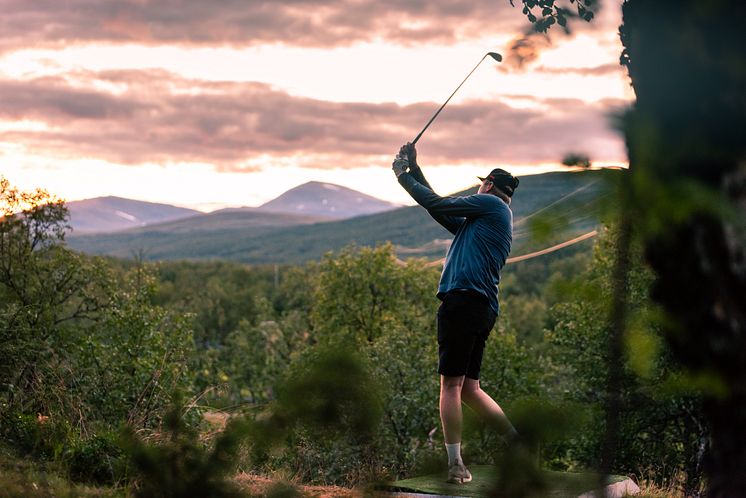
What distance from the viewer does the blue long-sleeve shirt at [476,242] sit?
6359mm

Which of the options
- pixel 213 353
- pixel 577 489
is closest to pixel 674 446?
pixel 577 489

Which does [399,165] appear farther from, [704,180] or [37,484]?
[704,180]

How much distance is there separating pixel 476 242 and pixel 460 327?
2.08 ft

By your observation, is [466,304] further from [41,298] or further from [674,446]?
[674,446]

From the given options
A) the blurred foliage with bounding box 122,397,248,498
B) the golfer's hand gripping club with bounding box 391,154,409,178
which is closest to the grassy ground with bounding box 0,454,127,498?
the blurred foliage with bounding box 122,397,248,498

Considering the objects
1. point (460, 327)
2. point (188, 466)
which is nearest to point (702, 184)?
point (188, 466)

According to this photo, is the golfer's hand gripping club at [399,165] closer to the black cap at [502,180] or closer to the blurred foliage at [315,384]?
the black cap at [502,180]

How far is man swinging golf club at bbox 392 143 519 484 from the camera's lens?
20.5ft

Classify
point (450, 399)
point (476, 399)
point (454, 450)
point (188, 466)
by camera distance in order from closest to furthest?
1. point (188, 466)
2. point (454, 450)
3. point (450, 399)
4. point (476, 399)

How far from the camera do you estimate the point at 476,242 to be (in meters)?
6.47

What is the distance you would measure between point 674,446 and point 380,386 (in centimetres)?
2298

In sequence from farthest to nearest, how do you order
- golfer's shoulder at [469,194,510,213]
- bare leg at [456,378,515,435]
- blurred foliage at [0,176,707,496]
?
1. golfer's shoulder at [469,194,510,213]
2. bare leg at [456,378,515,435]
3. blurred foliage at [0,176,707,496]

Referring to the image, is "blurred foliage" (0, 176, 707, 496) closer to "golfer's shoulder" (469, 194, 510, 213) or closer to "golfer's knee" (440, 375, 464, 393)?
"golfer's knee" (440, 375, 464, 393)

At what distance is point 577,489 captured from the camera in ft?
8.96
